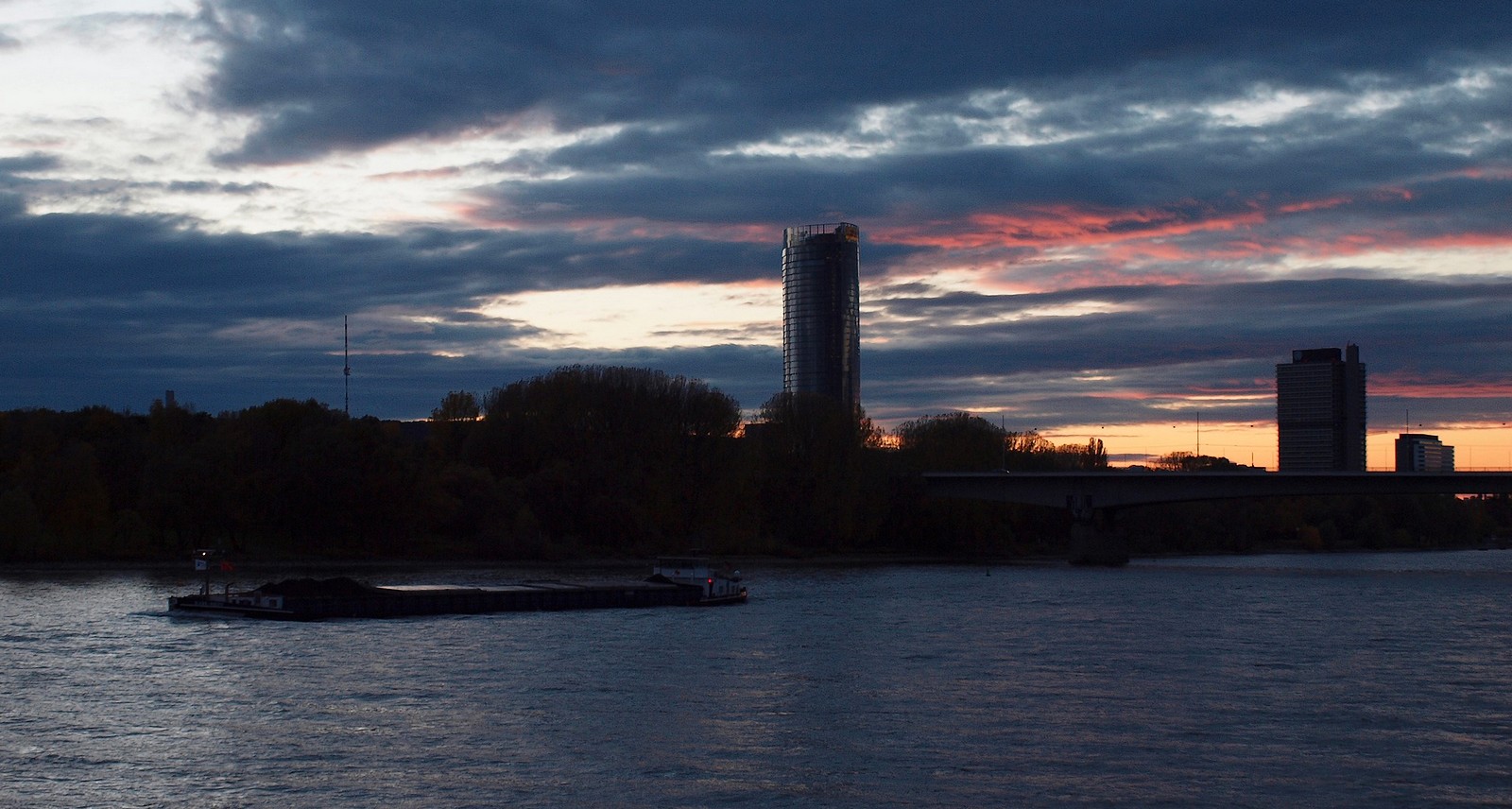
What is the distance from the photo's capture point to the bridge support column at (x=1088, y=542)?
15612 cm

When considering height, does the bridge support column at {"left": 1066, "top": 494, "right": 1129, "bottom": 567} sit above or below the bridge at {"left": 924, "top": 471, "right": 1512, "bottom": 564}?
below

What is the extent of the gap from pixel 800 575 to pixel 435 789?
93.6 m

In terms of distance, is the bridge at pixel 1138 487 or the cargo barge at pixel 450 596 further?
the bridge at pixel 1138 487

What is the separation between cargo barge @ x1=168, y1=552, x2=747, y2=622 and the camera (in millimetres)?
78250

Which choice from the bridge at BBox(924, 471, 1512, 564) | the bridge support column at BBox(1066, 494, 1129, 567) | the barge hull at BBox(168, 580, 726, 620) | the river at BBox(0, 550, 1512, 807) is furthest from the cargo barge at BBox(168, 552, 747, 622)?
the bridge support column at BBox(1066, 494, 1129, 567)

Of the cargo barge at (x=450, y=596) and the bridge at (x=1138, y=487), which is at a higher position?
the bridge at (x=1138, y=487)

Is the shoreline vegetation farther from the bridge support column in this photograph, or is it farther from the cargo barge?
the cargo barge

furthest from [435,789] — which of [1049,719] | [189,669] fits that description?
[189,669]

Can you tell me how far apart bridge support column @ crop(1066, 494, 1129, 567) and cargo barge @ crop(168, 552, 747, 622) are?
64737mm

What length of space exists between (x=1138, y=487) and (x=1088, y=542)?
875cm

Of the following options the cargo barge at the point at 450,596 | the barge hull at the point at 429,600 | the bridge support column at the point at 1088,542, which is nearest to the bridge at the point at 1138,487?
the bridge support column at the point at 1088,542

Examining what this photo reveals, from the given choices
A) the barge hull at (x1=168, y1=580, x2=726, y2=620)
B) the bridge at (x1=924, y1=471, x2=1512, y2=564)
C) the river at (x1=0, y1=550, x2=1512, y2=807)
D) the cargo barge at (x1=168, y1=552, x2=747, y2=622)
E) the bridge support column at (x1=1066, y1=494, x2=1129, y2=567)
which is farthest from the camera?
the bridge support column at (x1=1066, y1=494, x2=1129, y2=567)

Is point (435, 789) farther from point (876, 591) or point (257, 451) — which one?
point (257, 451)

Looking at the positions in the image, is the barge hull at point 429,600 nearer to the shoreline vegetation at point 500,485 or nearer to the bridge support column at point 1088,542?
the shoreline vegetation at point 500,485
